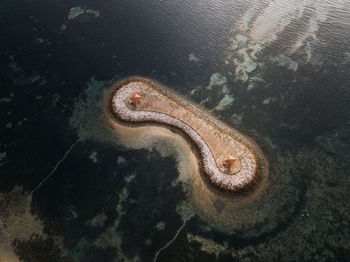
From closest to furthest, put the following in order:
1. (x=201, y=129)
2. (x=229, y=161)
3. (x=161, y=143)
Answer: (x=229, y=161) → (x=161, y=143) → (x=201, y=129)

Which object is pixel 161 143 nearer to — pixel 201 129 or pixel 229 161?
pixel 201 129

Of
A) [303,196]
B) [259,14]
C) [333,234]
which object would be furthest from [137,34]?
[333,234]

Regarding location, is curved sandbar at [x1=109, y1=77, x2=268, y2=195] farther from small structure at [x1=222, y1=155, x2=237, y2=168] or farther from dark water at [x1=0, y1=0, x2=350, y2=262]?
dark water at [x1=0, y1=0, x2=350, y2=262]

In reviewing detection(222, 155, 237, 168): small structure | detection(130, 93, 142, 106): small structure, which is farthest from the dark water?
detection(130, 93, 142, 106): small structure

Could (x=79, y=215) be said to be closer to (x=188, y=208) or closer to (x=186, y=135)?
(x=188, y=208)

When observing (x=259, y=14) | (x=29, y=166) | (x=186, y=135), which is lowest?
(x=29, y=166)

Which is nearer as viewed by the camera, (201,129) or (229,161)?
(229,161)

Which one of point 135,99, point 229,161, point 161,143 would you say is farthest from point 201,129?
point 135,99
